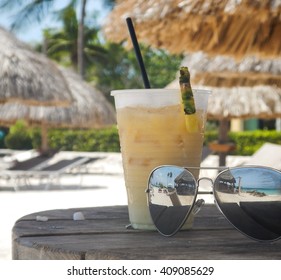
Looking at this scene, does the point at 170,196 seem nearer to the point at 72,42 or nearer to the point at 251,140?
the point at 251,140

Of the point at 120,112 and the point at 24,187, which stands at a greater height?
the point at 120,112

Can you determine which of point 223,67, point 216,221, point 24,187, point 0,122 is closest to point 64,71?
point 0,122

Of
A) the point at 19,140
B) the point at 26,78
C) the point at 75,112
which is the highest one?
the point at 26,78

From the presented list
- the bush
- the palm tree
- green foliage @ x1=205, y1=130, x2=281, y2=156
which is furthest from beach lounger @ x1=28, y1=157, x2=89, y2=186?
the palm tree

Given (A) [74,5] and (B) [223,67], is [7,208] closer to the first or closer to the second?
(B) [223,67]

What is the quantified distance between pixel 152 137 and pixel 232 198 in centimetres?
17

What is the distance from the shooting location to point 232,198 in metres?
1.02

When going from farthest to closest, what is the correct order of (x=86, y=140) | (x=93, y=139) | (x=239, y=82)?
(x=86, y=140)
(x=93, y=139)
(x=239, y=82)

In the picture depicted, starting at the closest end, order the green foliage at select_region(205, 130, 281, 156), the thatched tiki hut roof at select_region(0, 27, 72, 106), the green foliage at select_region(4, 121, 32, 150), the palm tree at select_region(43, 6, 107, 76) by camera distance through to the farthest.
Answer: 1. the thatched tiki hut roof at select_region(0, 27, 72, 106)
2. the green foliage at select_region(205, 130, 281, 156)
3. the green foliage at select_region(4, 121, 32, 150)
4. the palm tree at select_region(43, 6, 107, 76)

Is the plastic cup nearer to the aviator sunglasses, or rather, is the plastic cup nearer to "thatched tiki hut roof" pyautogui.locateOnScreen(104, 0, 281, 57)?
the aviator sunglasses

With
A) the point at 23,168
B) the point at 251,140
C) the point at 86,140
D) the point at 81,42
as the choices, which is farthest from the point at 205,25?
the point at 81,42

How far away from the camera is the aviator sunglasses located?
0.98 metres

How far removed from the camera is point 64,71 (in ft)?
50.9

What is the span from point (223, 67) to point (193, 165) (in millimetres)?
7678
